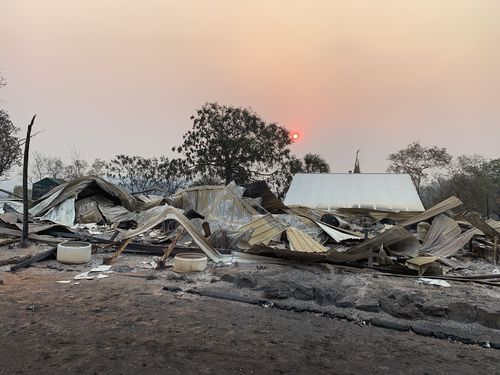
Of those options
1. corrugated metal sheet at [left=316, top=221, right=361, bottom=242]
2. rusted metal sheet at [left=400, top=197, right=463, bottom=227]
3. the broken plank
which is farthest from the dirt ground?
rusted metal sheet at [left=400, top=197, right=463, bottom=227]

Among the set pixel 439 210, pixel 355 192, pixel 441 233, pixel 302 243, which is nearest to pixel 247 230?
pixel 302 243

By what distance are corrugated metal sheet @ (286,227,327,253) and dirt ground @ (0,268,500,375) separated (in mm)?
3539

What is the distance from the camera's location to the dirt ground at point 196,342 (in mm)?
3414

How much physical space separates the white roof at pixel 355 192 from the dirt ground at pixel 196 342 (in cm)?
1474

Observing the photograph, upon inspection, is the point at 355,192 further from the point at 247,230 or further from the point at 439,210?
the point at 247,230

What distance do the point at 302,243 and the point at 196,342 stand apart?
5.32 metres

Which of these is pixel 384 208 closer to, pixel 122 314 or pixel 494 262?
pixel 494 262

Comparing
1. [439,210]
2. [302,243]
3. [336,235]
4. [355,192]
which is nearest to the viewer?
[302,243]

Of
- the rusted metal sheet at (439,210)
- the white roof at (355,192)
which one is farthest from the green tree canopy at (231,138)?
the rusted metal sheet at (439,210)

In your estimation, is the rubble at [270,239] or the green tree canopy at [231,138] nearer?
the rubble at [270,239]

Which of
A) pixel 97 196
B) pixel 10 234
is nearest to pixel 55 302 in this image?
pixel 10 234

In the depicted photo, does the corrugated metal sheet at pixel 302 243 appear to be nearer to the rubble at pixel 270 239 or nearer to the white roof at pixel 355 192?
the rubble at pixel 270 239

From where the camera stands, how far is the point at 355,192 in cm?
2041

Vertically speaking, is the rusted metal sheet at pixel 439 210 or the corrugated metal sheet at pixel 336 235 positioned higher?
the rusted metal sheet at pixel 439 210
